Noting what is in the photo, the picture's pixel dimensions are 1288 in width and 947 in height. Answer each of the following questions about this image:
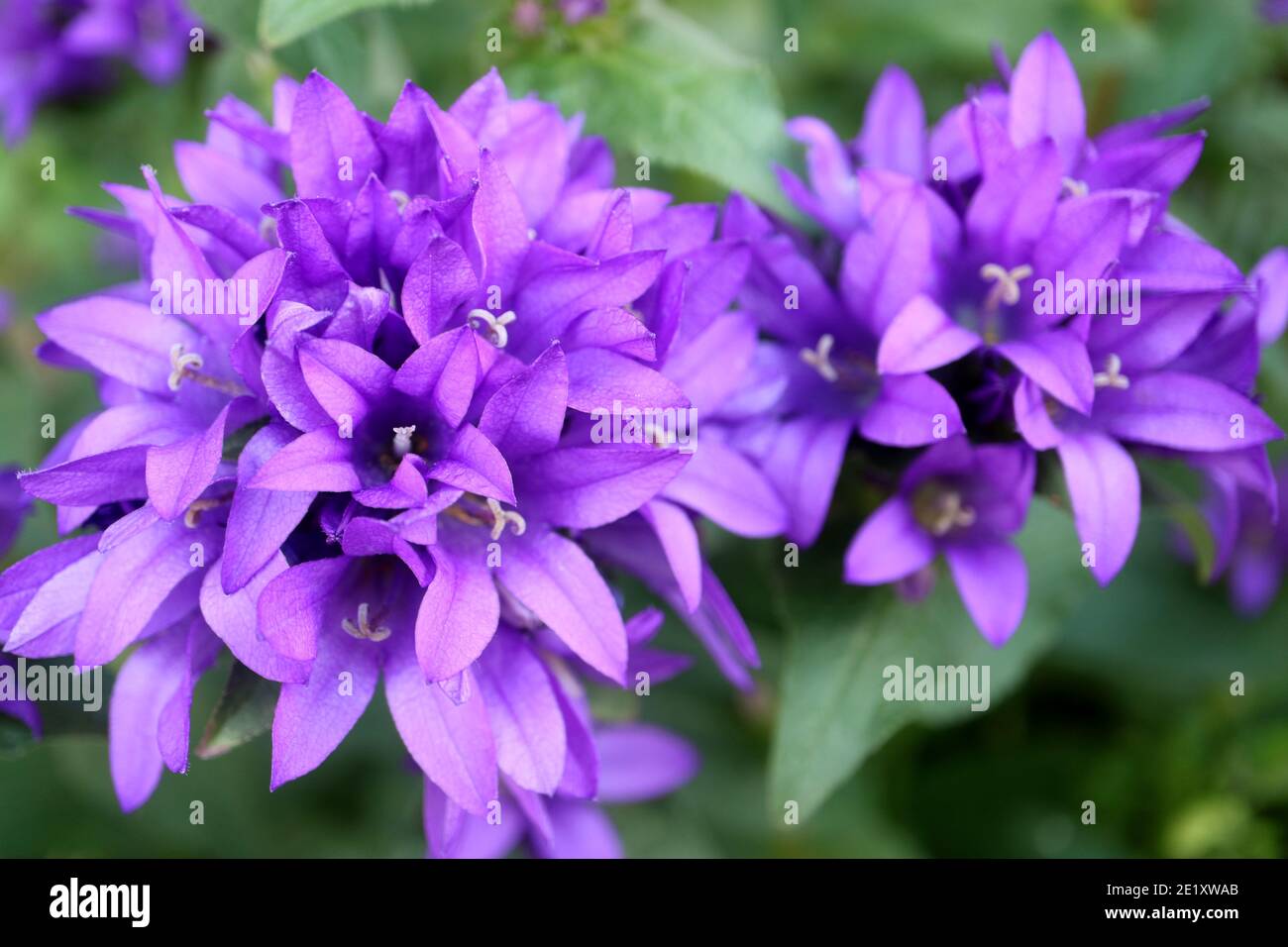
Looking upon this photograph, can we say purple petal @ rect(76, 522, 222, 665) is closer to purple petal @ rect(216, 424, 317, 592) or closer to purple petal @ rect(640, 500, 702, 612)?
purple petal @ rect(216, 424, 317, 592)

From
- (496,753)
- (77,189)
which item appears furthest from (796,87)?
(496,753)

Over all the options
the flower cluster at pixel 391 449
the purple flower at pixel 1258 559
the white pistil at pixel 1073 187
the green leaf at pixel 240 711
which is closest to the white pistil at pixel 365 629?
the flower cluster at pixel 391 449

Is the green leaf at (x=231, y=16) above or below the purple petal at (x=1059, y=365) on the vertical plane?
above

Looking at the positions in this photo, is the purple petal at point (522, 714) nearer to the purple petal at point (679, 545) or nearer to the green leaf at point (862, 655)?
the purple petal at point (679, 545)

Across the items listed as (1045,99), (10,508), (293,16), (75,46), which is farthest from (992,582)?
(75,46)

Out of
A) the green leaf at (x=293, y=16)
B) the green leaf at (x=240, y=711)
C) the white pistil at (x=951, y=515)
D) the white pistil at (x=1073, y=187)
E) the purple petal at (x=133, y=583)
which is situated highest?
the green leaf at (x=293, y=16)

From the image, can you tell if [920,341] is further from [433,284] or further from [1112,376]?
[433,284]
